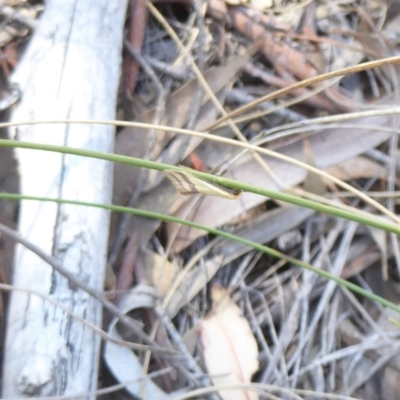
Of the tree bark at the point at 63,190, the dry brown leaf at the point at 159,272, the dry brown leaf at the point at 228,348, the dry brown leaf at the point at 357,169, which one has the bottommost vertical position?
the dry brown leaf at the point at 228,348

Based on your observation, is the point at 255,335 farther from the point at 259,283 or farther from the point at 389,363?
the point at 389,363

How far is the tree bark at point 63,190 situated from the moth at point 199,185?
262mm

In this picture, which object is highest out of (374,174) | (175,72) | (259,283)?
(175,72)

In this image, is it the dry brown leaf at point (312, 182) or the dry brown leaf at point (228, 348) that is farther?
the dry brown leaf at point (312, 182)

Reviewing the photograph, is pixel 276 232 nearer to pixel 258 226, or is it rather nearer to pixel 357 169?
pixel 258 226

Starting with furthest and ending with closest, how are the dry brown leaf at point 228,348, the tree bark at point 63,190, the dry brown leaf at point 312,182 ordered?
the dry brown leaf at point 312,182 < the dry brown leaf at point 228,348 < the tree bark at point 63,190

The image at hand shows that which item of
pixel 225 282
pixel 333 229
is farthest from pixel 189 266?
pixel 333 229

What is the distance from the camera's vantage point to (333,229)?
0.88m

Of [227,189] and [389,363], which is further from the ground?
[227,189]

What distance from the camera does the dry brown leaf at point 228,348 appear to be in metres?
0.75

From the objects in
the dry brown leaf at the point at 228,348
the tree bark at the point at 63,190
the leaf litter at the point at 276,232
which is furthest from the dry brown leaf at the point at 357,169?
the tree bark at the point at 63,190

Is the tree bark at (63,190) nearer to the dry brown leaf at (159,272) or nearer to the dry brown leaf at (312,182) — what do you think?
the dry brown leaf at (159,272)

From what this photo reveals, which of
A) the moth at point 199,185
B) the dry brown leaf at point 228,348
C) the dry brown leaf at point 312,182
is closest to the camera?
the moth at point 199,185

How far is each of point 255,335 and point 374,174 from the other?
394 mm
